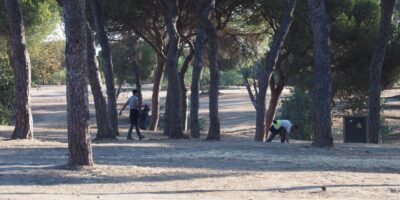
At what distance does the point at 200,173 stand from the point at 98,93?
27.5 ft

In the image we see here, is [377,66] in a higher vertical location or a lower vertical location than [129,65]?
lower

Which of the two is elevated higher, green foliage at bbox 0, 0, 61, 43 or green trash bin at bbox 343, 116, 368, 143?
green foliage at bbox 0, 0, 61, 43

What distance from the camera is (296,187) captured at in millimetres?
12016

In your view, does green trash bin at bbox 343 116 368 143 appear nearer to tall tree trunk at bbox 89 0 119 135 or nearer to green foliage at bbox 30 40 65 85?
tall tree trunk at bbox 89 0 119 135

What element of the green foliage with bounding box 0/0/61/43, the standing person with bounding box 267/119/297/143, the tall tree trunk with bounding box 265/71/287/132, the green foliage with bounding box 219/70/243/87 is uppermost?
the green foliage with bounding box 0/0/61/43

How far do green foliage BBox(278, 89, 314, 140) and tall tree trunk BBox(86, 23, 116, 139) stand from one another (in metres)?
16.4

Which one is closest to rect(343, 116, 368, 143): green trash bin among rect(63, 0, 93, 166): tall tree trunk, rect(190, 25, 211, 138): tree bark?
rect(190, 25, 211, 138): tree bark

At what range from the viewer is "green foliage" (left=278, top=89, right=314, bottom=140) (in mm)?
36500

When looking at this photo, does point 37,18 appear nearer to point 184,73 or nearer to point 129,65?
point 184,73

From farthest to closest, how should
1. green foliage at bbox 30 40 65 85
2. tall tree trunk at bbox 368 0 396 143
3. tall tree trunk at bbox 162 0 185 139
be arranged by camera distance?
green foliage at bbox 30 40 65 85 → tall tree trunk at bbox 368 0 396 143 → tall tree trunk at bbox 162 0 185 139

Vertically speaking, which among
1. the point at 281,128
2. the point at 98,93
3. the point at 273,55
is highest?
the point at 273,55

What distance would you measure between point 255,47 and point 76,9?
2270cm

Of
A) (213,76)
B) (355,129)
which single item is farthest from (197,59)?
(355,129)

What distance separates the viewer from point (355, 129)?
26719 millimetres
